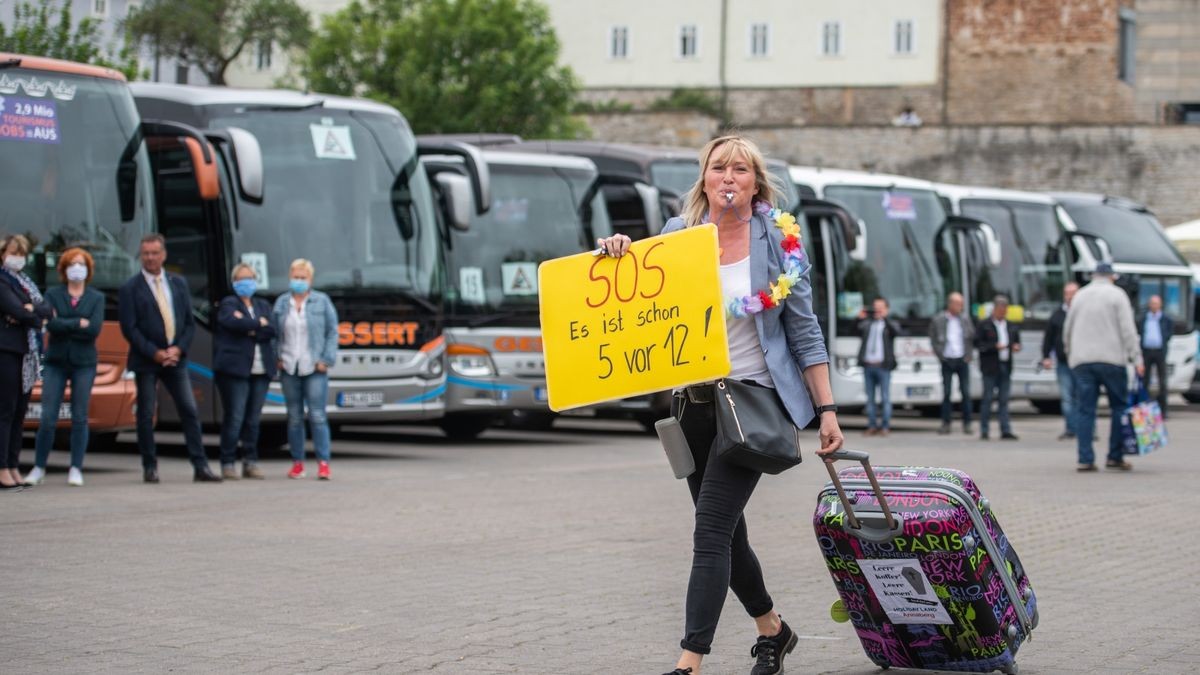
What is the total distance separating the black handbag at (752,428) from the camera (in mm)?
6164

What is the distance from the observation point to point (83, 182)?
15922 mm

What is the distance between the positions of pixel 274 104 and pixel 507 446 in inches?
194

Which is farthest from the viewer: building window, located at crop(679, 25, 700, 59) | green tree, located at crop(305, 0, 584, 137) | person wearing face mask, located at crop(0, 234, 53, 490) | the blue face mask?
building window, located at crop(679, 25, 700, 59)

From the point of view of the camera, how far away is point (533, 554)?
1042 centimetres

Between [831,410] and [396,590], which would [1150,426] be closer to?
[396,590]

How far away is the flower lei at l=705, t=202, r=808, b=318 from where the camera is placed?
6328 mm

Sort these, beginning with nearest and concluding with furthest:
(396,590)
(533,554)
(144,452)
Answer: (396,590) → (533,554) → (144,452)

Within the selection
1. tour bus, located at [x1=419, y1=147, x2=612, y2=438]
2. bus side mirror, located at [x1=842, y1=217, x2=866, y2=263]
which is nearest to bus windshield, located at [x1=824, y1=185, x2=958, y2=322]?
bus side mirror, located at [x1=842, y1=217, x2=866, y2=263]

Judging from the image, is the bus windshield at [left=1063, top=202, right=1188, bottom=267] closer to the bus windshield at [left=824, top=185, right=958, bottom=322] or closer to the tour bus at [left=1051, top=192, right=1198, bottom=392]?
the tour bus at [left=1051, top=192, right=1198, bottom=392]

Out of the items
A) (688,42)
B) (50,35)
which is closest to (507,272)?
(50,35)

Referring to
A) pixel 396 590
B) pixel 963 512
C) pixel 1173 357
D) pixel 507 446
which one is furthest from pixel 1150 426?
pixel 1173 357

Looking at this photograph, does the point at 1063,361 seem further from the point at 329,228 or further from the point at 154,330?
the point at 154,330

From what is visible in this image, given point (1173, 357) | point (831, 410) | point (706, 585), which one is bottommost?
point (1173, 357)

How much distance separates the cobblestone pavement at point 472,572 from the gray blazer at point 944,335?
726cm
